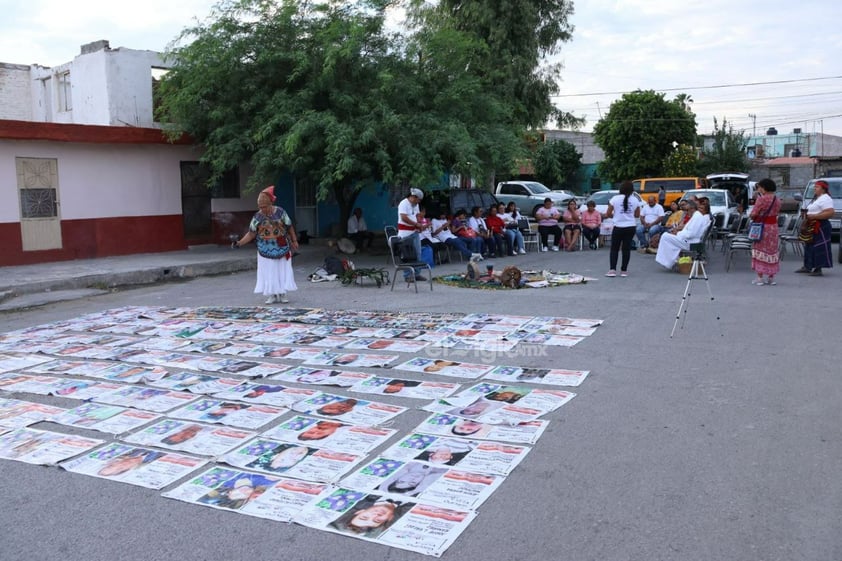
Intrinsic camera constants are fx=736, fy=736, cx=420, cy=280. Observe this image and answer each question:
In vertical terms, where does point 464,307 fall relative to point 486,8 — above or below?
below

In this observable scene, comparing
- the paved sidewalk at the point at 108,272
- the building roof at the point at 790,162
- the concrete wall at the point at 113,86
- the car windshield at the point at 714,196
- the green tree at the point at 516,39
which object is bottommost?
the paved sidewalk at the point at 108,272

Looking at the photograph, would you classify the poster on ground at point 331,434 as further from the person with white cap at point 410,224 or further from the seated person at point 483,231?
the seated person at point 483,231

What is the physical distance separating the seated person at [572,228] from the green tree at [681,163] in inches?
871

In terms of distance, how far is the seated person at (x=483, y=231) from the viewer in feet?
54.2

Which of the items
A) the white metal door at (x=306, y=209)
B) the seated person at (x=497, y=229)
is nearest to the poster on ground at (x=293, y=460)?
the seated person at (x=497, y=229)

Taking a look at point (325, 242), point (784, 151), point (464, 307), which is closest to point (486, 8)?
point (325, 242)

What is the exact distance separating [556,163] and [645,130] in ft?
20.6

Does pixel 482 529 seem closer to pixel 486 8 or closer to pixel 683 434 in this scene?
pixel 683 434

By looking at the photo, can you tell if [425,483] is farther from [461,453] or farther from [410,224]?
[410,224]

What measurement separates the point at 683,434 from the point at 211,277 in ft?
37.9

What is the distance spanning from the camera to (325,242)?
802 inches

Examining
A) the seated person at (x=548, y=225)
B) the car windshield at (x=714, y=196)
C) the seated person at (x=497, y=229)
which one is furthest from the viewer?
the car windshield at (x=714, y=196)

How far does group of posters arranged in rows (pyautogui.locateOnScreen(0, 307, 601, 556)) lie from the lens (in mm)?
3898

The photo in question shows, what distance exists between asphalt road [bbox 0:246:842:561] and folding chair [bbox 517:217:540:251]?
432 inches
